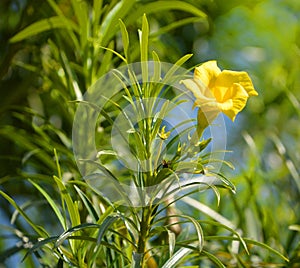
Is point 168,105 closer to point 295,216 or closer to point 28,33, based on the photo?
point 28,33

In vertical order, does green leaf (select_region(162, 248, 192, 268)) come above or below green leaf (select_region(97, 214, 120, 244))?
below

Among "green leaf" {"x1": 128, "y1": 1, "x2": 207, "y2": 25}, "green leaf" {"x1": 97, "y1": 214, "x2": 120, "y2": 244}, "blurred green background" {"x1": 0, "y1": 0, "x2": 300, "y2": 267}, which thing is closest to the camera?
"green leaf" {"x1": 97, "y1": 214, "x2": 120, "y2": 244}

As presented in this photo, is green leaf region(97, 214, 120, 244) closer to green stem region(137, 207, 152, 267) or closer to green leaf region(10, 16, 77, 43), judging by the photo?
green stem region(137, 207, 152, 267)

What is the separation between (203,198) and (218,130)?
0.45 m

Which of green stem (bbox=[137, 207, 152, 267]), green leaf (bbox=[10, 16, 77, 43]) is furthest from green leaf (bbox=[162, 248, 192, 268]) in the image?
green leaf (bbox=[10, 16, 77, 43])

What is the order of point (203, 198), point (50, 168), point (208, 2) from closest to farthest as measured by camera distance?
point (50, 168) < point (203, 198) < point (208, 2)

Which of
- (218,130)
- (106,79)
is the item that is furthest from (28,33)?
(218,130)

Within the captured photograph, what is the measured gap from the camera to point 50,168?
0.93 meters

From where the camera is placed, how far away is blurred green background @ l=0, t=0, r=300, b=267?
90 centimetres

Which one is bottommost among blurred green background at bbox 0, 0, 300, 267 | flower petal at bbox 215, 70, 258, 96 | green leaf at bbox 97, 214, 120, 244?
blurred green background at bbox 0, 0, 300, 267

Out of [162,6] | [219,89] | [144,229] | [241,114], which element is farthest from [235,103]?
[241,114]

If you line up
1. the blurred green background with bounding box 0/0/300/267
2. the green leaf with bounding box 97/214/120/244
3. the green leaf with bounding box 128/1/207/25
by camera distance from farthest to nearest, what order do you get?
the blurred green background with bounding box 0/0/300/267 → the green leaf with bounding box 128/1/207/25 → the green leaf with bounding box 97/214/120/244

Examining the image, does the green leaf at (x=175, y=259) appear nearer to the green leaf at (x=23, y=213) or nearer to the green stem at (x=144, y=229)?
the green stem at (x=144, y=229)

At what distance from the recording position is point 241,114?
1.29 metres
